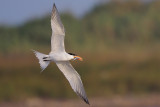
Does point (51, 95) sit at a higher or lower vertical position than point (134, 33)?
lower

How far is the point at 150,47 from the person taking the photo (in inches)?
483

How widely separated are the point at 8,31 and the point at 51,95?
2.74m

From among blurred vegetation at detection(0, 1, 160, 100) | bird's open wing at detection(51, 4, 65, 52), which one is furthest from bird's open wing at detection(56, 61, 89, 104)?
blurred vegetation at detection(0, 1, 160, 100)

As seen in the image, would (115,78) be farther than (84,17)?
No

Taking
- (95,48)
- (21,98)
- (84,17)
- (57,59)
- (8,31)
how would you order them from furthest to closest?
(84,17)
(8,31)
(95,48)
(21,98)
(57,59)

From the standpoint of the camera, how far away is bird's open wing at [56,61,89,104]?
22.1 feet

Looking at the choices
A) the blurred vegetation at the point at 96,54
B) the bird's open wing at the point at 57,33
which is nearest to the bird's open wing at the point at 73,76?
the bird's open wing at the point at 57,33

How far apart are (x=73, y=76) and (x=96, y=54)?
14.0 ft

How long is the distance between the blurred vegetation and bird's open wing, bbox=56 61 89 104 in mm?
3157

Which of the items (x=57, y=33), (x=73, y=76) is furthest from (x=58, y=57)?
(x=73, y=76)

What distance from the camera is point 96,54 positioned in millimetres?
11086

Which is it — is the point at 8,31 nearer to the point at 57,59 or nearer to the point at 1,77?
the point at 1,77

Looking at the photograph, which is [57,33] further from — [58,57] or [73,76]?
[73,76]

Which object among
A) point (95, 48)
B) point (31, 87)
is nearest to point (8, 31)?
point (95, 48)
